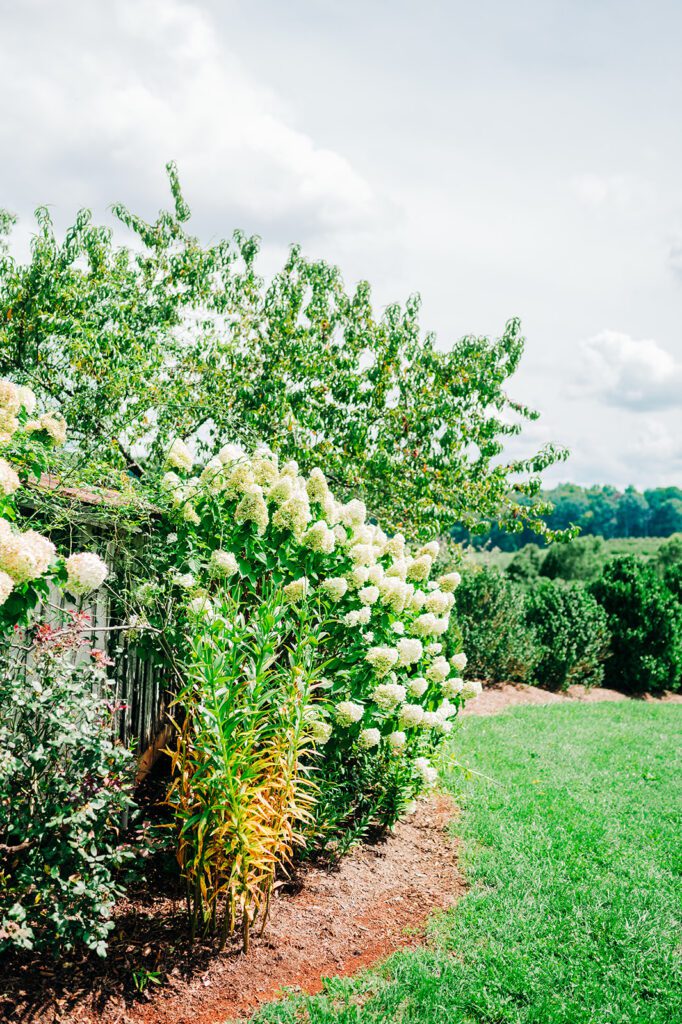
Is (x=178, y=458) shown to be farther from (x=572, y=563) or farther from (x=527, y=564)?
(x=527, y=564)

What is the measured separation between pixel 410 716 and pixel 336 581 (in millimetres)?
1031

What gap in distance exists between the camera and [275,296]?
359 inches

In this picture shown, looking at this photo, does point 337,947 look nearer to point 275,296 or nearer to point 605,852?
point 605,852

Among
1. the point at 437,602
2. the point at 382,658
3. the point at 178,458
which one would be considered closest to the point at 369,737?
the point at 382,658

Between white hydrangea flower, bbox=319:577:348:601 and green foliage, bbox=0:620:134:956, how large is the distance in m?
1.35

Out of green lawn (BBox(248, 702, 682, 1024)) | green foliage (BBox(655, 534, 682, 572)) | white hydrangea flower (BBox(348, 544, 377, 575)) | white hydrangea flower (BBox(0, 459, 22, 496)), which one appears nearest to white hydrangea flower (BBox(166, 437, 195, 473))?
white hydrangea flower (BBox(348, 544, 377, 575))

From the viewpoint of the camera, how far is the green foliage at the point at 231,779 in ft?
10.6

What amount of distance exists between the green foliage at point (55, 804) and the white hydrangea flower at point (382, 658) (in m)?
1.48

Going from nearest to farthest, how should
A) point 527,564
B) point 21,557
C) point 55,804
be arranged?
point 21,557
point 55,804
point 527,564

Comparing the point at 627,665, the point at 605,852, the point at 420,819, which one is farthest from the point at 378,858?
the point at 627,665

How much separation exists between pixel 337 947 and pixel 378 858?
3.23 feet

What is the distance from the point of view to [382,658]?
4.25 metres

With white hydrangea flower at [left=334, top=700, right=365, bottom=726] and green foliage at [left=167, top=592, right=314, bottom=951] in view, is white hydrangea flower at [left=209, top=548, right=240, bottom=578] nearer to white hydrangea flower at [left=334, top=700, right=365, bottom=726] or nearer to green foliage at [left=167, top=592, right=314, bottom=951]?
green foliage at [left=167, top=592, right=314, bottom=951]

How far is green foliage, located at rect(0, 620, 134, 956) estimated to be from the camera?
305 centimetres
